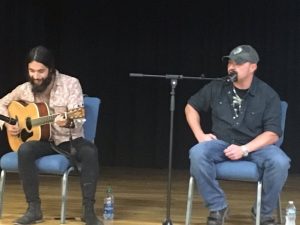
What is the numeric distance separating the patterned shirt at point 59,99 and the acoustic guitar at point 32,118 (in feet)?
0.17

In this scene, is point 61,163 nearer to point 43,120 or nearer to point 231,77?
point 43,120

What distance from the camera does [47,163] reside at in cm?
375

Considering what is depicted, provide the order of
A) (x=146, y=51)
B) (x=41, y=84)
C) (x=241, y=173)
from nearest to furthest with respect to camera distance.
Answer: (x=241, y=173) → (x=41, y=84) → (x=146, y=51)

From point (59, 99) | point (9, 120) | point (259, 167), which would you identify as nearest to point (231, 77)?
point (259, 167)

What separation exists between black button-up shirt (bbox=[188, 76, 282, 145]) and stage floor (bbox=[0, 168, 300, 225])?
623 mm

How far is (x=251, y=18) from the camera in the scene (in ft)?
20.8

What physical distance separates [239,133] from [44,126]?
1.16 metres

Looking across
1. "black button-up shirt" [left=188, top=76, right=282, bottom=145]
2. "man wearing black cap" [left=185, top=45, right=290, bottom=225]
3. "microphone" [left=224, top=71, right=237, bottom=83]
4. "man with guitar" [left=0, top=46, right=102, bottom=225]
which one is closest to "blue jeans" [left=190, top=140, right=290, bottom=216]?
"man wearing black cap" [left=185, top=45, right=290, bottom=225]

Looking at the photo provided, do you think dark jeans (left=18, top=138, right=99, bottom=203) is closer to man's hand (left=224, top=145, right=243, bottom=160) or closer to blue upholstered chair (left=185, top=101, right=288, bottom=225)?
blue upholstered chair (left=185, top=101, right=288, bottom=225)

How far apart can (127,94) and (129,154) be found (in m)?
0.64

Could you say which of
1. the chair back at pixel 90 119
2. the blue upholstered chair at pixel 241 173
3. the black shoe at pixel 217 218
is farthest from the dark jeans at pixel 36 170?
the black shoe at pixel 217 218

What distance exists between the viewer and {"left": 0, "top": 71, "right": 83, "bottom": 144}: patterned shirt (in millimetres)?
3877

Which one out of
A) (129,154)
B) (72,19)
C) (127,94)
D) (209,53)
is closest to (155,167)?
(129,154)

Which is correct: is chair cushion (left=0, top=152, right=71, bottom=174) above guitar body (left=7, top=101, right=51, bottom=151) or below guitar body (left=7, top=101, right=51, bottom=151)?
below
